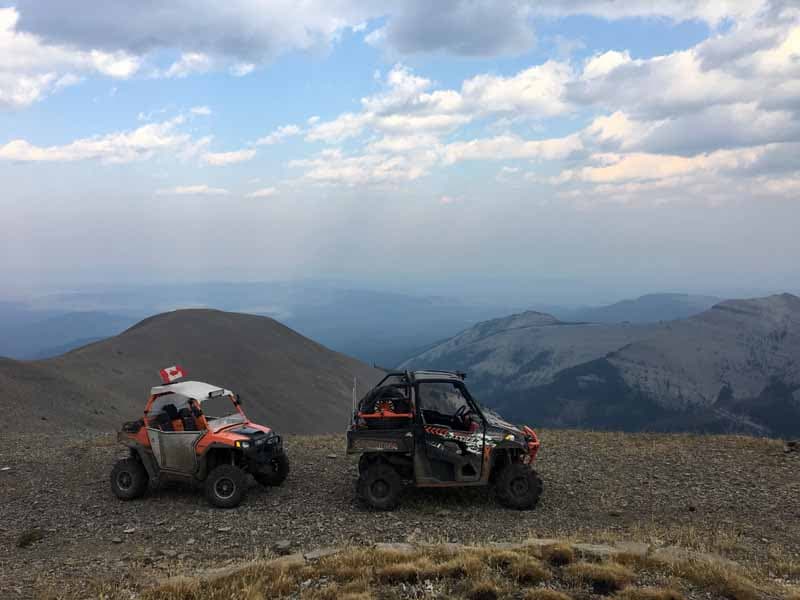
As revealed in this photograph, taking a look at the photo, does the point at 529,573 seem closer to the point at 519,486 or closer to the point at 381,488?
the point at 519,486

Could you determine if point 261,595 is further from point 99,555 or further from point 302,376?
point 302,376

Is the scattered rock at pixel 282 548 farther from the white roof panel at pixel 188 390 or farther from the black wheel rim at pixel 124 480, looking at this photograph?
the black wheel rim at pixel 124 480

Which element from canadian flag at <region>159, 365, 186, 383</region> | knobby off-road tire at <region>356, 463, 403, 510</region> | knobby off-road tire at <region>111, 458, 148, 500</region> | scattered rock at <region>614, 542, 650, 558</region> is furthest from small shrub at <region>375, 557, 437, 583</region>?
canadian flag at <region>159, 365, 186, 383</region>

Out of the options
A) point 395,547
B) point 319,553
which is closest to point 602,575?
point 395,547

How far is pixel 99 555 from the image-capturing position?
8680 millimetres

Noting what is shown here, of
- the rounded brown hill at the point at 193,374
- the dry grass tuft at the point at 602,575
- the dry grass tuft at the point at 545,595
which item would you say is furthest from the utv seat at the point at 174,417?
the rounded brown hill at the point at 193,374

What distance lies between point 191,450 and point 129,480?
144 cm

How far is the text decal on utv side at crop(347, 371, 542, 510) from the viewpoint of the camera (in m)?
10.5

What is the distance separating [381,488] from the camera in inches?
413

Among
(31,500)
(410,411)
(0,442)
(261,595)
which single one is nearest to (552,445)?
(410,411)

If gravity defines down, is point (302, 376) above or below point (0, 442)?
below

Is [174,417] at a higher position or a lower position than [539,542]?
higher

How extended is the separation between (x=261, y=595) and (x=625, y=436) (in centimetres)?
1333

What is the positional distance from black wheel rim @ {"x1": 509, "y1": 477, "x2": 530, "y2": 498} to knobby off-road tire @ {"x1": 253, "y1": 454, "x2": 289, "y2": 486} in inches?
180
